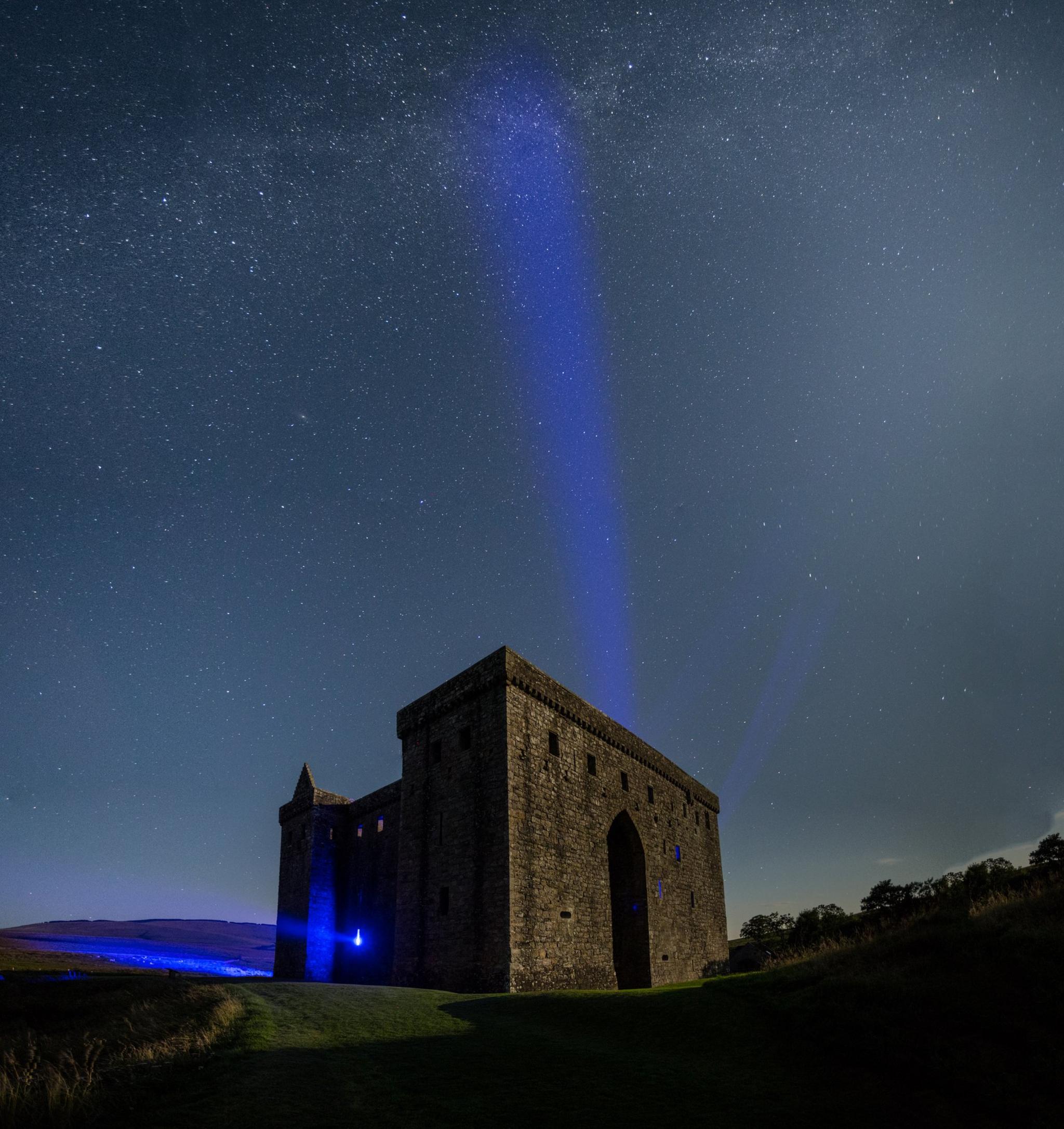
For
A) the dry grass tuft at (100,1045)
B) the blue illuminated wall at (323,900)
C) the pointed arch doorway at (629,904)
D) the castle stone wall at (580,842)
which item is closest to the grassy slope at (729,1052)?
the dry grass tuft at (100,1045)

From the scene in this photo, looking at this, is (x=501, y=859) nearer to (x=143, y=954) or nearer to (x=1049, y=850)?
(x=1049, y=850)

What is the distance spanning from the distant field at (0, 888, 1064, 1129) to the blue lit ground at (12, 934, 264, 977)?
41142mm

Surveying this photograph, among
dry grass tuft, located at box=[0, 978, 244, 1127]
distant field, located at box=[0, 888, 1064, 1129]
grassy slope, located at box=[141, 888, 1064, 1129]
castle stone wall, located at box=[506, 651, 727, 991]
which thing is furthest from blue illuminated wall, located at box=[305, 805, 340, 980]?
grassy slope, located at box=[141, 888, 1064, 1129]

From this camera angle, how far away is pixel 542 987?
22797 millimetres

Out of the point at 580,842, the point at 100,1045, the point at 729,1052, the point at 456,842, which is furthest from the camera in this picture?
the point at 580,842

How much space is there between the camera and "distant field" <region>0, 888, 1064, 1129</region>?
827 centimetres

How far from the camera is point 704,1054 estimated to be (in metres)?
11.1

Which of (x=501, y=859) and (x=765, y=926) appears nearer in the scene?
(x=501, y=859)

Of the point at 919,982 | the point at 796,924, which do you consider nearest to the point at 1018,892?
the point at 919,982

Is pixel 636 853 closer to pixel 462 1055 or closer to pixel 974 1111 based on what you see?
pixel 462 1055

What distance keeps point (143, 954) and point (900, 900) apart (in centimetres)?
8053

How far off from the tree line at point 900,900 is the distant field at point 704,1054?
471 cm

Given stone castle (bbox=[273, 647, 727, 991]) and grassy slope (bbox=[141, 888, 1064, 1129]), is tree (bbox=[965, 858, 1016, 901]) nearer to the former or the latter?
stone castle (bbox=[273, 647, 727, 991])

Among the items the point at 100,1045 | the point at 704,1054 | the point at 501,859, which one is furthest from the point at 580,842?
the point at 100,1045
